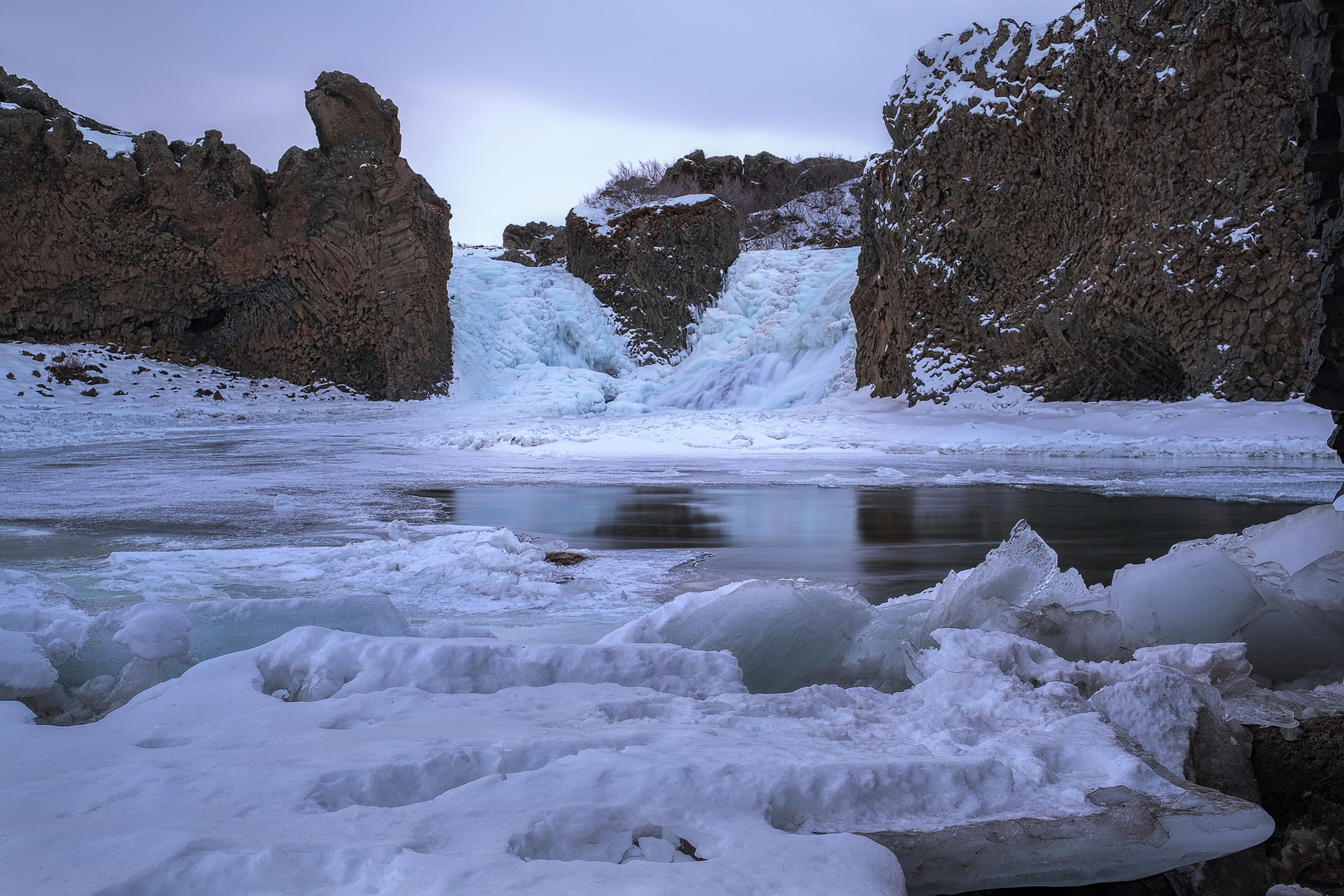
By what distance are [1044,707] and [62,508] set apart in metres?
6.56

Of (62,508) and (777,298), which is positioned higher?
(777,298)

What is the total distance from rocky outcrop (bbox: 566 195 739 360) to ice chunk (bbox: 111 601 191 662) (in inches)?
979

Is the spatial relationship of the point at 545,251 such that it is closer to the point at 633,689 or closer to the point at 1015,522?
the point at 1015,522

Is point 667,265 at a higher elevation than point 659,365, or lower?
higher

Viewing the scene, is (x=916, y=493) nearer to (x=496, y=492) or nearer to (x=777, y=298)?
(x=496, y=492)

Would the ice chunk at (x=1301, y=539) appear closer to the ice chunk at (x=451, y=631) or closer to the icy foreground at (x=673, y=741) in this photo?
the icy foreground at (x=673, y=741)

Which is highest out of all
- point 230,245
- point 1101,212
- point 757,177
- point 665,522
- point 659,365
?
point 757,177

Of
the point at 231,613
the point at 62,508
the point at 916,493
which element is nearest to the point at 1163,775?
the point at 231,613

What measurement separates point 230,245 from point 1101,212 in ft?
64.6

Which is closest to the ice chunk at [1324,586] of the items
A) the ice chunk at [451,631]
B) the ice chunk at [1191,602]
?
the ice chunk at [1191,602]

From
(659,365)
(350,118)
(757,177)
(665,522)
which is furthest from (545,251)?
(665,522)

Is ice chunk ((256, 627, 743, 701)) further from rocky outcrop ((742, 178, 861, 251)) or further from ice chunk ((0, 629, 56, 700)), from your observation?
rocky outcrop ((742, 178, 861, 251))

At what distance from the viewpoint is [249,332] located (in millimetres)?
24109

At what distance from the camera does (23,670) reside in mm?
2451
